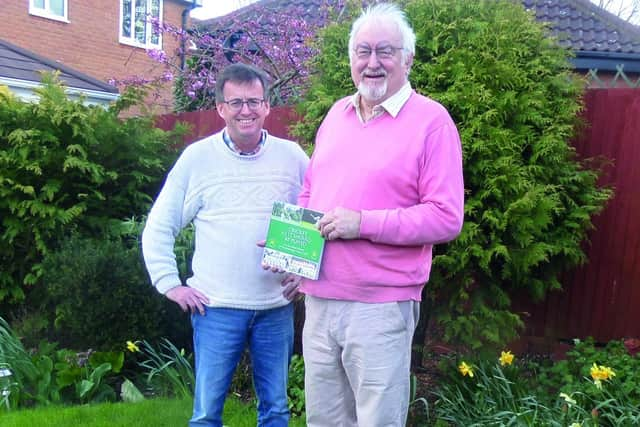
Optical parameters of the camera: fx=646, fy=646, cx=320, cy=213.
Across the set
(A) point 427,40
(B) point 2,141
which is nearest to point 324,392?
(A) point 427,40

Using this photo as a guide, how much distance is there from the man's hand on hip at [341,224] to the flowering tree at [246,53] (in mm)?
6051

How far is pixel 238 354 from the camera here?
3014 mm

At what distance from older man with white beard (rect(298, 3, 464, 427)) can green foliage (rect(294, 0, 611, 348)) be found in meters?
1.35

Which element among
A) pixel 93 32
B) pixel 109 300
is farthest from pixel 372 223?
pixel 93 32

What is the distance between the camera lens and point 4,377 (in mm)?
4234

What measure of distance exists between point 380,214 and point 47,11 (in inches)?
584

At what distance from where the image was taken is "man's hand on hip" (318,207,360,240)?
95.8 inches

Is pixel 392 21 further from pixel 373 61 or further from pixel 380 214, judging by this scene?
pixel 380 214

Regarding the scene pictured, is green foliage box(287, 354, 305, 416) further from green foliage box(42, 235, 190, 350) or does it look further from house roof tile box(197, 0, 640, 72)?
house roof tile box(197, 0, 640, 72)

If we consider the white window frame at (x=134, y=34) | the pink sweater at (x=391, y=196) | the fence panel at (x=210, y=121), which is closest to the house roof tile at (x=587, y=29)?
the fence panel at (x=210, y=121)

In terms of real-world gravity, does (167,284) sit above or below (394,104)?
below

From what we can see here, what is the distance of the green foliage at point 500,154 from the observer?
3.83m

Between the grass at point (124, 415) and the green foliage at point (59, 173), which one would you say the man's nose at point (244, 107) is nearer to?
the grass at point (124, 415)

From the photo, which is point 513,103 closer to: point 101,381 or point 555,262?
point 555,262
